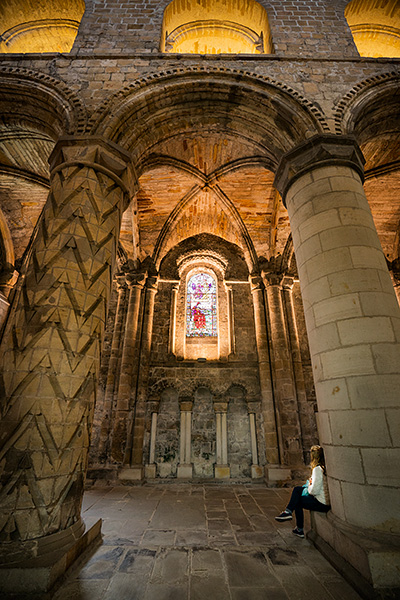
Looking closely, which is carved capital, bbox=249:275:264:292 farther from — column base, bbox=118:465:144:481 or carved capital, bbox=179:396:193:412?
column base, bbox=118:465:144:481

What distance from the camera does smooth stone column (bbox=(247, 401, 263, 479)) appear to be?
6793 millimetres

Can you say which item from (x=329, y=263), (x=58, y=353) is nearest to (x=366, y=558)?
(x=329, y=263)

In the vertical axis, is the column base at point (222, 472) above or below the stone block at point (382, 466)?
below

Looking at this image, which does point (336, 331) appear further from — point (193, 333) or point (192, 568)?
point (193, 333)

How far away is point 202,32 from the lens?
23.0ft

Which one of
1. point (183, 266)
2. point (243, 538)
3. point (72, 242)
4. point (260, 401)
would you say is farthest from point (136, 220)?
point (243, 538)

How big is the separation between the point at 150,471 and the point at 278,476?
302 centimetres

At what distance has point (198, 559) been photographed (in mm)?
2566

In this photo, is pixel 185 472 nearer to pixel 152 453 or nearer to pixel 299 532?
pixel 152 453

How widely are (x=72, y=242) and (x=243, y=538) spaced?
383 cm

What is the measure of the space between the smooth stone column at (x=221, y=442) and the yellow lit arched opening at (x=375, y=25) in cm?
977

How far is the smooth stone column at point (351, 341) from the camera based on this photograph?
89.4 inches

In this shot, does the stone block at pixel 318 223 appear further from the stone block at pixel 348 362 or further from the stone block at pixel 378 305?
the stone block at pixel 348 362

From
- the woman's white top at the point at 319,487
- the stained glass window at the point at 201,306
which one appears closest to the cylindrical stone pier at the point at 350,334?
the woman's white top at the point at 319,487
